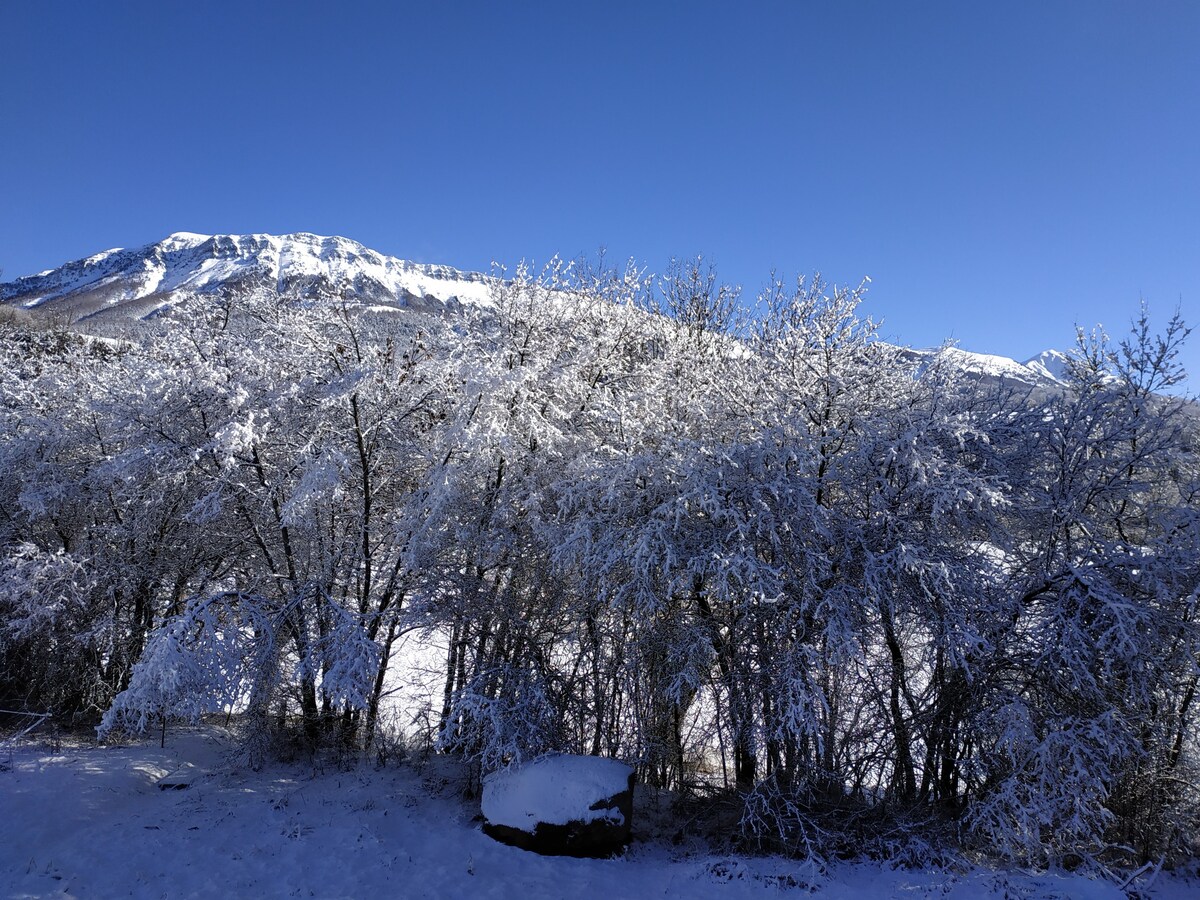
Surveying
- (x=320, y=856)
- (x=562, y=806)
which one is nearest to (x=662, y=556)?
(x=562, y=806)

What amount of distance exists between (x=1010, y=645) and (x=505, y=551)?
657cm

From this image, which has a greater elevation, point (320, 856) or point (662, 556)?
point (662, 556)

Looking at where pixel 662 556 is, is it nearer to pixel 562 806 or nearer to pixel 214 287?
pixel 562 806

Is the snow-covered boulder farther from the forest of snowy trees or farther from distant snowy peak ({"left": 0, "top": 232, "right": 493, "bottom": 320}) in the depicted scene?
distant snowy peak ({"left": 0, "top": 232, "right": 493, "bottom": 320})

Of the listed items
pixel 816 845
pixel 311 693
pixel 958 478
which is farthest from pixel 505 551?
pixel 958 478

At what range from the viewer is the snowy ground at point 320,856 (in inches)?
253

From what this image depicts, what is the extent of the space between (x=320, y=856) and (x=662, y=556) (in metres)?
5.18

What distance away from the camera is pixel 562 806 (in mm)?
7453

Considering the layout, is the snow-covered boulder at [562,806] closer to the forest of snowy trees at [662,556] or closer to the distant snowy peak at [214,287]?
the forest of snowy trees at [662,556]

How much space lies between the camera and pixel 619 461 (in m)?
8.24

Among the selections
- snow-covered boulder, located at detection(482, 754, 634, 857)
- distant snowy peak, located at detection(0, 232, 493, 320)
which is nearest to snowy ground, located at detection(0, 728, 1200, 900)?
snow-covered boulder, located at detection(482, 754, 634, 857)

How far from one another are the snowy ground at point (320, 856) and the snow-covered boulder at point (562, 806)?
0.17 m

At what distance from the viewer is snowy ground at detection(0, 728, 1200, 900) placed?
253 inches

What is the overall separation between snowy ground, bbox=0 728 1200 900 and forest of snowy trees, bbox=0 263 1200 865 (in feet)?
2.22
